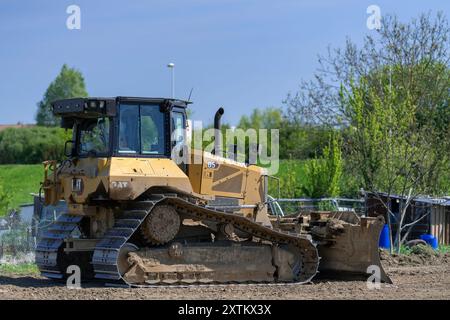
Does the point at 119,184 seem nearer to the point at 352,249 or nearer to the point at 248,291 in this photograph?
the point at 248,291

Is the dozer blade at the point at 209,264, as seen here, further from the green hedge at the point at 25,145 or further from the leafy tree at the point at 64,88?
the leafy tree at the point at 64,88

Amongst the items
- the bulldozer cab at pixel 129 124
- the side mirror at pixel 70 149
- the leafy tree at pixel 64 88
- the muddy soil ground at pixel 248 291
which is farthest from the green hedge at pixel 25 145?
the muddy soil ground at pixel 248 291

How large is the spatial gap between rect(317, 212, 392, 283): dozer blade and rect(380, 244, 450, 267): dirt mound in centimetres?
373

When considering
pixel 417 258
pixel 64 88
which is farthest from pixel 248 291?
pixel 64 88

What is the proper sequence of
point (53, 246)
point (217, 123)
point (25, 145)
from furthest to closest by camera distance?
point (25, 145) < point (53, 246) < point (217, 123)

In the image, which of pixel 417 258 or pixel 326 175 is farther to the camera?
pixel 326 175

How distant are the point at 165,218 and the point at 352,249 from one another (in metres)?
3.85

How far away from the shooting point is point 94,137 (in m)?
16.1

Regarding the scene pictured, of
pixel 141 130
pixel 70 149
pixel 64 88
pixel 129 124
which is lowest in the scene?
pixel 70 149

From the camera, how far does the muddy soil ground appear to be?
1387 cm

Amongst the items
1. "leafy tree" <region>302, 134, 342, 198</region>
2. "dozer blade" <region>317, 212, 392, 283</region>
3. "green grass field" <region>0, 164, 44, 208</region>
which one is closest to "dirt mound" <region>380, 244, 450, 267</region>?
"dozer blade" <region>317, 212, 392, 283</region>
